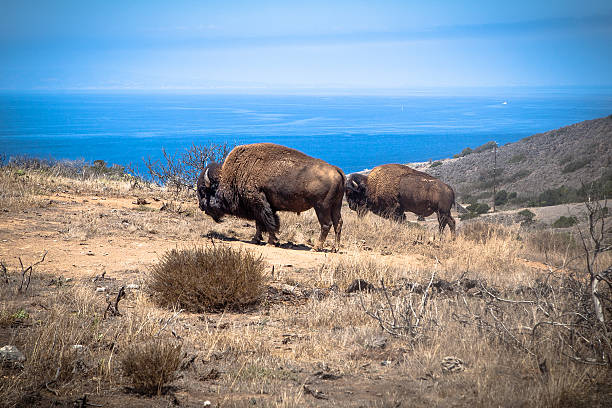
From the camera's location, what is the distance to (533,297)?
6.65m

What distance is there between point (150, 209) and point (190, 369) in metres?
9.66

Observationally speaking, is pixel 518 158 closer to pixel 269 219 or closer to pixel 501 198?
pixel 501 198

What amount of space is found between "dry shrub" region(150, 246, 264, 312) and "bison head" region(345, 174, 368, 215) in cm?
1002

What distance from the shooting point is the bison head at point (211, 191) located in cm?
1198

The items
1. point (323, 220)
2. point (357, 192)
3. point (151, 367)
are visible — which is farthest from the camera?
point (357, 192)

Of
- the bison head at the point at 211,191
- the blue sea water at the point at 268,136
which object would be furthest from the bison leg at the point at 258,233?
the blue sea water at the point at 268,136

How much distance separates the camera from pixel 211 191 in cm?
1213

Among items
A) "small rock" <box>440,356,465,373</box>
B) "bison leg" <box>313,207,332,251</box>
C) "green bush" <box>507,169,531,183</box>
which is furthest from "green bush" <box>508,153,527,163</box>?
"small rock" <box>440,356,465,373</box>

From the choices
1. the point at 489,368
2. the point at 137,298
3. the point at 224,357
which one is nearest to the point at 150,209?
the point at 137,298

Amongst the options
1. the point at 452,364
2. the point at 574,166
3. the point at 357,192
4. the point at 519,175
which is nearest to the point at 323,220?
the point at 357,192

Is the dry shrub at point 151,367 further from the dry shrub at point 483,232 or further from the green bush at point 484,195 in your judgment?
the green bush at point 484,195

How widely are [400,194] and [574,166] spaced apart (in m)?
31.0

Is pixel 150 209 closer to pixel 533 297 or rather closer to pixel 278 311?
pixel 278 311

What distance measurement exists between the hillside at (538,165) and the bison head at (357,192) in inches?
870
